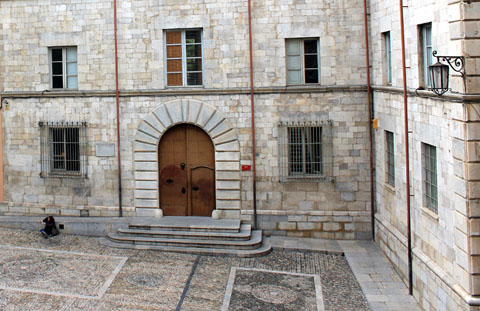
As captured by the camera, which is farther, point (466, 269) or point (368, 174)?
point (368, 174)

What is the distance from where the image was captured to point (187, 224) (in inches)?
554

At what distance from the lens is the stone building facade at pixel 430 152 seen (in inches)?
321

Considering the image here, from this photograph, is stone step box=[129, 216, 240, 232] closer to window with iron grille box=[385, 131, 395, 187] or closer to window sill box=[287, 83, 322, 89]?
window sill box=[287, 83, 322, 89]

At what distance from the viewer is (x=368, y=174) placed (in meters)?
14.2

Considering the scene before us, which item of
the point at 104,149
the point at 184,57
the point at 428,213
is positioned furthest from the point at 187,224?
the point at 428,213

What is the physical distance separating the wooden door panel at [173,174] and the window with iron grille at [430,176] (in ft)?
22.1

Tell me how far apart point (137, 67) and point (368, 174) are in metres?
6.79

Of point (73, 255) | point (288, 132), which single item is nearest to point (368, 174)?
point (288, 132)

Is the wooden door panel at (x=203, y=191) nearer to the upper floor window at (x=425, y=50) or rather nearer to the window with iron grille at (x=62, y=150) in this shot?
the window with iron grille at (x=62, y=150)

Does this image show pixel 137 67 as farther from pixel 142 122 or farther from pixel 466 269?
pixel 466 269

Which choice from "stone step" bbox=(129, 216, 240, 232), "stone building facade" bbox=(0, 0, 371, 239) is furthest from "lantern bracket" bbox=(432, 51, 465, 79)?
"stone step" bbox=(129, 216, 240, 232)

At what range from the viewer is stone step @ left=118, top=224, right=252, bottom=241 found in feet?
44.8

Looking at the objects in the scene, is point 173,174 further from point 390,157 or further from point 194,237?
point 390,157

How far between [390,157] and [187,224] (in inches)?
211
